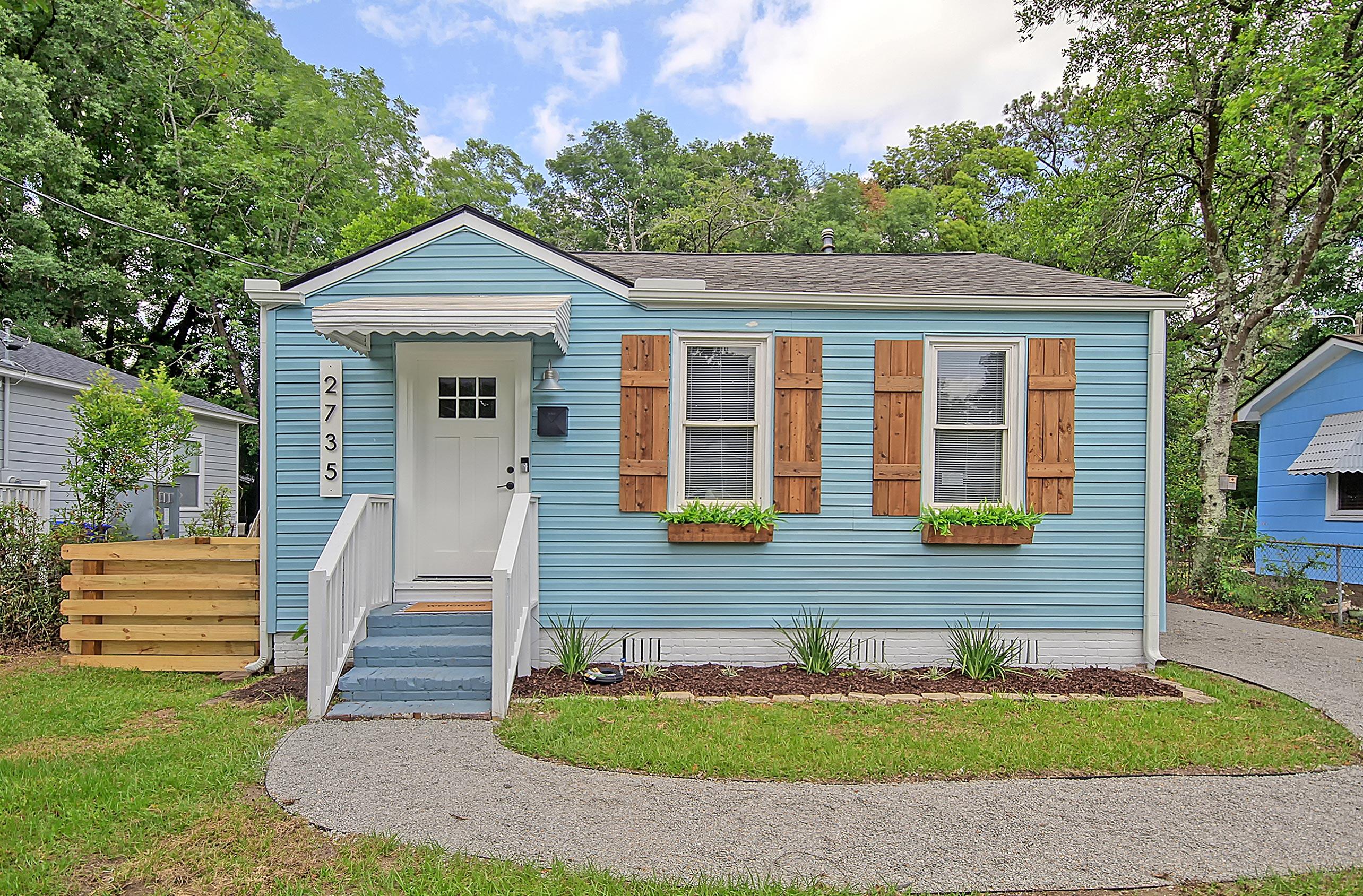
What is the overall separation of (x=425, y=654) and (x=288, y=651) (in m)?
1.52

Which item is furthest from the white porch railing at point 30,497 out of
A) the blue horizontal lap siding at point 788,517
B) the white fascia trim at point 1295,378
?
the white fascia trim at point 1295,378

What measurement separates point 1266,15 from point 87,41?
19996 millimetres

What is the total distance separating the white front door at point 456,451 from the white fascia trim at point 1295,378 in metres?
10.9

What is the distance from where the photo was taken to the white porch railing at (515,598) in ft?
15.2

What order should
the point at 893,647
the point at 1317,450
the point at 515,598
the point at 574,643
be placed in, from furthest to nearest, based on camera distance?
the point at 1317,450
the point at 893,647
the point at 574,643
the point at 515,598

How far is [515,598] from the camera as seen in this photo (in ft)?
16.3

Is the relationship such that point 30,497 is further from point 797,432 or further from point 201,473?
point 797,432

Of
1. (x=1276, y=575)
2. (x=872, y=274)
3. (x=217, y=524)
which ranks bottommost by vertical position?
(x=1276, y=575)

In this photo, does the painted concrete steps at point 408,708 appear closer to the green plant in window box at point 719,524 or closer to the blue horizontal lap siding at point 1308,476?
the green plant in window box at point 719,524

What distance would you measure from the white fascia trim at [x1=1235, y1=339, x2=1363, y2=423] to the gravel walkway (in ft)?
14.1

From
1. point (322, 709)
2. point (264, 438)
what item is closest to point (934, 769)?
point (322, 709)

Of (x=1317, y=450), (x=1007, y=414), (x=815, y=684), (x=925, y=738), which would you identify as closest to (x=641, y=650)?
(x=815, y=684)

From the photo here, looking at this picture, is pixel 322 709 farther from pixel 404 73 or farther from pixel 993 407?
pixel 404 73

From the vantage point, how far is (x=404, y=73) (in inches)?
866
